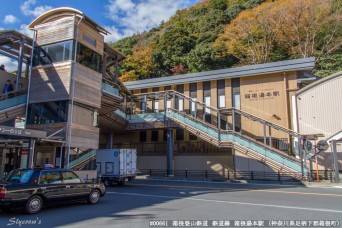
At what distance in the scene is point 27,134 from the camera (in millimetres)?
13453

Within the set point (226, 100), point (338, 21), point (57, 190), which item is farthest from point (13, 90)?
point (338, 21)

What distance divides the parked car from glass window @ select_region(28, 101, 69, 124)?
28.5 feet

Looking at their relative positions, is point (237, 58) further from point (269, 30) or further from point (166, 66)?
point (166, 66)

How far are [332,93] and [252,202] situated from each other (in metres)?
17.4

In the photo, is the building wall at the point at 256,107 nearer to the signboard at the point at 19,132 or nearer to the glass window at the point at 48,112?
the glass window at the point at 48,112

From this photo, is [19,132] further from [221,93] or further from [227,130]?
[221,93]

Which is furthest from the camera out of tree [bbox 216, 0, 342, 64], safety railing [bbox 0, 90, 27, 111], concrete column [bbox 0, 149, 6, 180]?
tree [bbox 216, 0, 342, 64]

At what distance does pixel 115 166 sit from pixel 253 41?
33.7 m

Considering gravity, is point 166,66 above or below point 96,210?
above

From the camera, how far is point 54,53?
19766 mm

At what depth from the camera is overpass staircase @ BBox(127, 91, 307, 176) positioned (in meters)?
21.3

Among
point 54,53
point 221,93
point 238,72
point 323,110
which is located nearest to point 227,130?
point 221,93

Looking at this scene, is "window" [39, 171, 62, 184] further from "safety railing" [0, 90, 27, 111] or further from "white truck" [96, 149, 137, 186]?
"safety railing" [0, 90, 27, 111]
